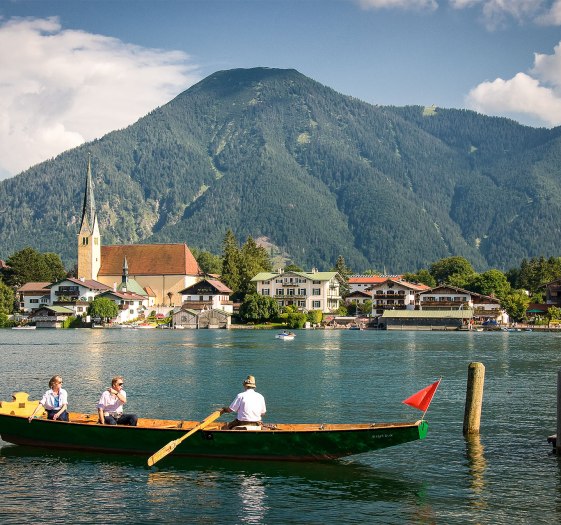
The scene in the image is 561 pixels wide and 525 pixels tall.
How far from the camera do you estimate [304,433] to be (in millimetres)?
24406

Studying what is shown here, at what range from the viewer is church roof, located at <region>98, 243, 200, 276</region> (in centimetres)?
19275

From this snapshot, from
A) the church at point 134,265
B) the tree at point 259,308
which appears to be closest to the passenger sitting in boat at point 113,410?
the tree at point 259,308

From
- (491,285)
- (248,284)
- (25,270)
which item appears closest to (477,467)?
A: (248,284)

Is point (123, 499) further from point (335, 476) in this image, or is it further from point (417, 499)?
point (417, 499)

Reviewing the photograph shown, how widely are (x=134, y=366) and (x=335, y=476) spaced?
40.0 m

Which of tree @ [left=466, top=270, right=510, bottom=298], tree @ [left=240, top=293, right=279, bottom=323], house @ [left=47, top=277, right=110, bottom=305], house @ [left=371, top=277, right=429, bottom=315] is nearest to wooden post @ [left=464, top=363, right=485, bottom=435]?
tree @ [left=240, top=293, right=279, bottom=323]

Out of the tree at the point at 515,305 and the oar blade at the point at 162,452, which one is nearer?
the oar blade at the point at 162,452

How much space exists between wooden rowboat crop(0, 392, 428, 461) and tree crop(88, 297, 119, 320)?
12895 cm

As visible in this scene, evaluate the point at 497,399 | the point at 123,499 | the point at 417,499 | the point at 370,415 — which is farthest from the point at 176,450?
the point at 497,399

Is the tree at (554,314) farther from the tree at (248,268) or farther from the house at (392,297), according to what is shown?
the tree at (248,268)

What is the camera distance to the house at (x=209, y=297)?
164 m

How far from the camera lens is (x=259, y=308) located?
15375 cm

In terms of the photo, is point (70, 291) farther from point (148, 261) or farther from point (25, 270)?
point (148, 261)

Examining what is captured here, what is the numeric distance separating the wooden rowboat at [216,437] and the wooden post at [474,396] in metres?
6.67
